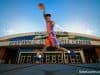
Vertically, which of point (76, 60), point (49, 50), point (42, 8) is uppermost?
point (42, 8)

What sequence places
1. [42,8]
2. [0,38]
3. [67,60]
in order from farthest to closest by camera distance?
[0,38] < [67,60] < [42,8]

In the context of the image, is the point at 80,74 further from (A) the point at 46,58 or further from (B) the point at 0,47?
(B) the point at 0,47

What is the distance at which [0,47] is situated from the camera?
14.8m

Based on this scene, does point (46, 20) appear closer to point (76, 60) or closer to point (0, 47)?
point (76, 60)

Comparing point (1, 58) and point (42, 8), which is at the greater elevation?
point (42, 8)

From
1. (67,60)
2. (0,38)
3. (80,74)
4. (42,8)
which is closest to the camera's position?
(80,74)

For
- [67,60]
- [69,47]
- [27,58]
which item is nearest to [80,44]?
[69,47]

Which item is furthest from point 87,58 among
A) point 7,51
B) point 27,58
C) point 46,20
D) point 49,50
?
point 46,20

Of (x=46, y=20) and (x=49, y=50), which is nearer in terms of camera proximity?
(x=46, y=20)

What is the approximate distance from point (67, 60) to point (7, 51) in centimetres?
777

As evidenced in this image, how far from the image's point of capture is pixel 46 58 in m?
14.0

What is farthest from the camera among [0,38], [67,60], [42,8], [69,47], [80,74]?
[0,38]

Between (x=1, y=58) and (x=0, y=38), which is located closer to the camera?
(x=1, y=58)

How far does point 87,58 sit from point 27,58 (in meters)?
7.49
